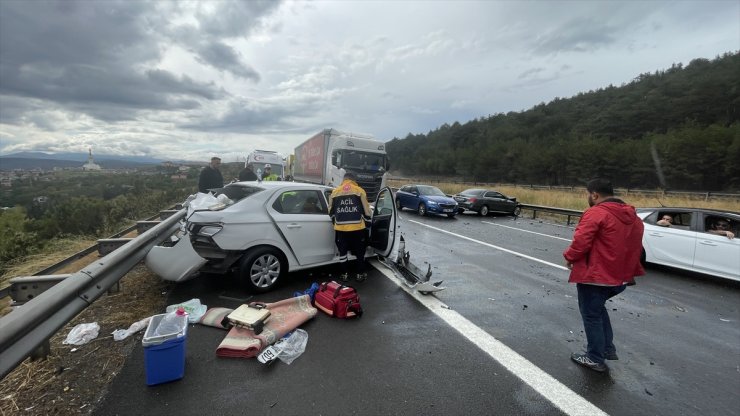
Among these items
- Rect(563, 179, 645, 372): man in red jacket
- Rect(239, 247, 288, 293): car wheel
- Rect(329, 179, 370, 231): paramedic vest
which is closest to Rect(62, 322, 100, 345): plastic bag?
Rect(239, 247, 288, 293): car wheel

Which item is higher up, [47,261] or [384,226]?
[384,226]

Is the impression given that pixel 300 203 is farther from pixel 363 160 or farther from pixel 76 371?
pixel 363 160

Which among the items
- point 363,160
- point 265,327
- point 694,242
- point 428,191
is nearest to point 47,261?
point 265,327

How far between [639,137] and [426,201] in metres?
60.2

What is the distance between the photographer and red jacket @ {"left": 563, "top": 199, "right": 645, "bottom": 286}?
3287mm

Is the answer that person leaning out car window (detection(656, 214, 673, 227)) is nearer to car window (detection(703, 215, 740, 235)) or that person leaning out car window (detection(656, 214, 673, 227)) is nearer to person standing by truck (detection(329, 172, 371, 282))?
car window (detection(703, 215, 740, 235))

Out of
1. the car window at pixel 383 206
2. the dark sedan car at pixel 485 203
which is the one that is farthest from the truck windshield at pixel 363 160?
→ the car window at pixel 383 206

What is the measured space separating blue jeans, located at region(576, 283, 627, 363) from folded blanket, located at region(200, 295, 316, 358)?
116 inches

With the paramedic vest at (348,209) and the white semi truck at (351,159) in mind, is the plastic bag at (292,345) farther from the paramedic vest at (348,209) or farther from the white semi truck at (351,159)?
the white semi truck at (351,159)

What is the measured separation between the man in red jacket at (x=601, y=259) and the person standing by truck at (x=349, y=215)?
9.88 ft

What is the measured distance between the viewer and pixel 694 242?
23.6 ft

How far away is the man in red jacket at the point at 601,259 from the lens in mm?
3295

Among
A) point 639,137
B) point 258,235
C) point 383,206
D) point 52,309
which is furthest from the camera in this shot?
point 639,137

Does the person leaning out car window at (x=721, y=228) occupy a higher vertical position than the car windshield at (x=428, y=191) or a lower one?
lower
